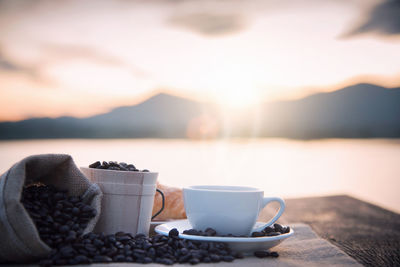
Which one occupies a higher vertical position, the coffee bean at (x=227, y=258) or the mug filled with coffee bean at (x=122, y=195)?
the mug filled with coffee bean at (x=122, y=195)

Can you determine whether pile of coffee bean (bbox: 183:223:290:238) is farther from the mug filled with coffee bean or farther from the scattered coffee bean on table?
the mug filled with coffee bean

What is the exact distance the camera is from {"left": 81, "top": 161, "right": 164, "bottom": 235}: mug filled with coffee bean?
1.96m

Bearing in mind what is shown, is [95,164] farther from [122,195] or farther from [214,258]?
[214,258]

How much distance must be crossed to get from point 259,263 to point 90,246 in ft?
2.16

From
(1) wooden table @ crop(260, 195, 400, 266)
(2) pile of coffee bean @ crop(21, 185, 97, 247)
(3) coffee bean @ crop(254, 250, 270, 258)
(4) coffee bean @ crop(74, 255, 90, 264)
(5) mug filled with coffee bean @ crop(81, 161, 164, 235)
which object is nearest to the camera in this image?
(4) coffee bean @ crop(74, 255, 90, 264)

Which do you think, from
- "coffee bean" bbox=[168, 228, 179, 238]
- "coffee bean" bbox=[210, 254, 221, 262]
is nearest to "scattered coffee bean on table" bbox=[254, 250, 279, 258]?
"coffee bean" bbox=[210, 254, 221, 262]

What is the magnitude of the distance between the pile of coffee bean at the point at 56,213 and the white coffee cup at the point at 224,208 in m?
0.43

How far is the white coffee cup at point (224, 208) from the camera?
6.16 ft

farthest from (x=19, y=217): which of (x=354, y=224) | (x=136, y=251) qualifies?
(x=354, y=224)

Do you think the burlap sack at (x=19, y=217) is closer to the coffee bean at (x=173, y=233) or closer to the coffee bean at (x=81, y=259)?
the coffee bean at (x=81, y=259)

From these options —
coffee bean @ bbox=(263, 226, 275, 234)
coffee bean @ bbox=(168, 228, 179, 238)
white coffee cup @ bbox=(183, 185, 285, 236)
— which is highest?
white coffee cup @ bbox=(183, 185, 285, 236)

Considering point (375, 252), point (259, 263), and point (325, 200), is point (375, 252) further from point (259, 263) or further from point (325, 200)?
point (325, 200)

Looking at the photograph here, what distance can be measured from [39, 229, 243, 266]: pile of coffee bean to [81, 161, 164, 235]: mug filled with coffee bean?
0.45 feet

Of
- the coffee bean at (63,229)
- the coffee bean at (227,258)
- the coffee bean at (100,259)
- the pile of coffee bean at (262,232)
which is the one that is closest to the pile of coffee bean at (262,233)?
the pile of coffee bean at (262,232)
